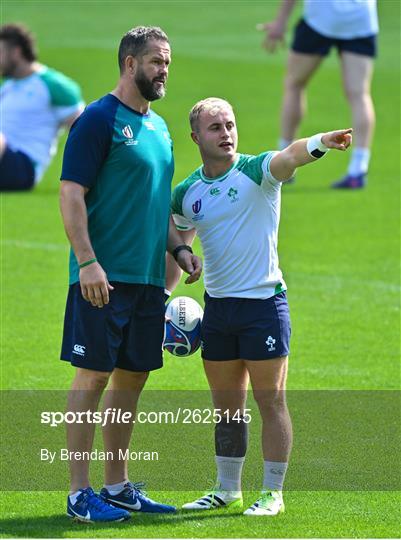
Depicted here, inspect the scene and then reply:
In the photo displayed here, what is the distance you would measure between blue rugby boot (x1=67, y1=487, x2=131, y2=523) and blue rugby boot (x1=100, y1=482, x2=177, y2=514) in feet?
0.66

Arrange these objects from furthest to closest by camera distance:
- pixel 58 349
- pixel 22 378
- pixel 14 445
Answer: pixel 58 349, pixel 22 378, pixel 14 445

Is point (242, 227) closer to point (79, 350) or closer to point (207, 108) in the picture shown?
point (207, 108)

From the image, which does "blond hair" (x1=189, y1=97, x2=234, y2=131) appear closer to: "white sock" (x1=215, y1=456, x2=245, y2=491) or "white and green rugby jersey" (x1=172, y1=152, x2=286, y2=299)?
"white and green rugby jersey" (x1=172, y1=152, x2=286, y2=299)

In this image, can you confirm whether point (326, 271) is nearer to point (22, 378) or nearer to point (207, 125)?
point (22, 378)

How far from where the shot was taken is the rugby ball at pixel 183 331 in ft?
22.1

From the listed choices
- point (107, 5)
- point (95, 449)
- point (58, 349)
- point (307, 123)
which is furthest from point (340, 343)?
point (107, 5)

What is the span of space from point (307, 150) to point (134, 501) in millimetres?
1890

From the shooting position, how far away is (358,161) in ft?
49.1

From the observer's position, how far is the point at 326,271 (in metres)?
11.7

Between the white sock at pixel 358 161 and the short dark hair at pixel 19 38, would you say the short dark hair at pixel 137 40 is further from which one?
the white sock at pixel 358 161

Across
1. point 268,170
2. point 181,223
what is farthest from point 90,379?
point 268,170

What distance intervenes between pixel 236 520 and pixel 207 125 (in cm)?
188

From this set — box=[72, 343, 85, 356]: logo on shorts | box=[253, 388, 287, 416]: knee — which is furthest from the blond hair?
box=[253, 388, 287, 416]: knee

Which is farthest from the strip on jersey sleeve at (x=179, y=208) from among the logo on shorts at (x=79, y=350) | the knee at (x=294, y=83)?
the knee at (x=294, y=83)
